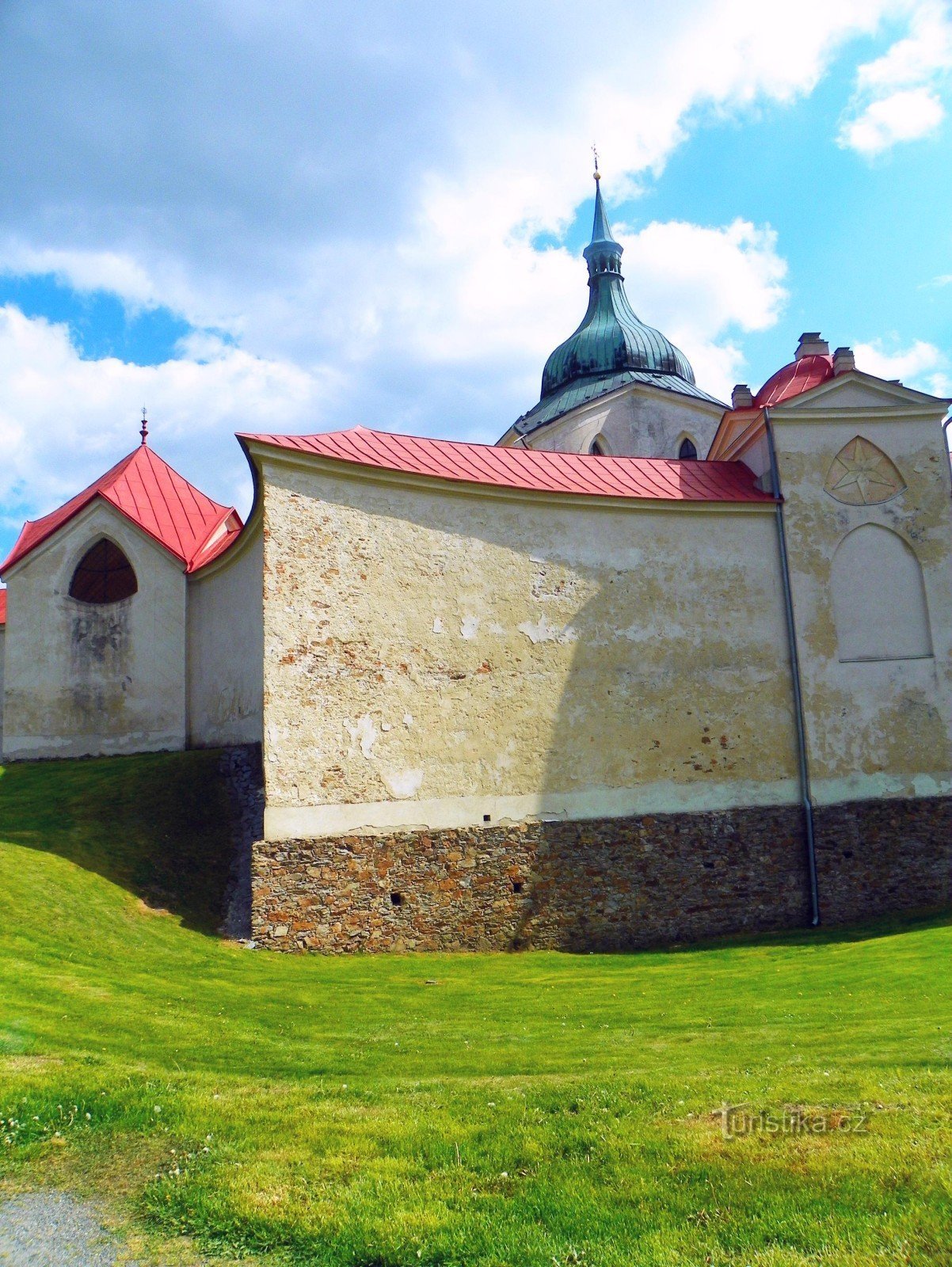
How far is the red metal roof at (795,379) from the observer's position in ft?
57.0

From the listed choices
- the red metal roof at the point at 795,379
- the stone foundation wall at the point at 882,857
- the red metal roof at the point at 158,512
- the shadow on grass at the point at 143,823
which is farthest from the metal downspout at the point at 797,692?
the red metal roof at the point at 158,512

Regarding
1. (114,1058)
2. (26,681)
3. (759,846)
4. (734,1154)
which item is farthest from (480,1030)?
(26,681)

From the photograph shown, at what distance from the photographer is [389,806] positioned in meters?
13.1

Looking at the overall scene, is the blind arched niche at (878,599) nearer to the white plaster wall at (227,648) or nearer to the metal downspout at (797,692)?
the metal downspout at (797,692)

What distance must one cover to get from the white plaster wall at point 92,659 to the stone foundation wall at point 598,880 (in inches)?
264

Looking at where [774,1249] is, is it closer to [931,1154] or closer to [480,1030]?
[931,1154]

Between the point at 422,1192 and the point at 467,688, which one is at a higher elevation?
the point at 467,688

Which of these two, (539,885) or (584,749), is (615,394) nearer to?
(584,749)

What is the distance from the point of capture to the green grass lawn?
398 centimetres

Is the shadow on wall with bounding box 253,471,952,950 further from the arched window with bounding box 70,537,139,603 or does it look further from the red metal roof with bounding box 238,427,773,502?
the arched window with bounding box 70,537,139,603

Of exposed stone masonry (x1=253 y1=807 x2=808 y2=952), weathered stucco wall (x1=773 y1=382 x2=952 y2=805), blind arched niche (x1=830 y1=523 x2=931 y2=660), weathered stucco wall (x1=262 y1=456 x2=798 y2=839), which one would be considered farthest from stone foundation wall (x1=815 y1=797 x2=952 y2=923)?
blind arched niche (x1=830 y1=523 x2=931 y2=660)

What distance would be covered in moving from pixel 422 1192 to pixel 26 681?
16.3 meters

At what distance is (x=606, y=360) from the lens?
86.6 feet

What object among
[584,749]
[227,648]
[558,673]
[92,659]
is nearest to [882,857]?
[584,749]
